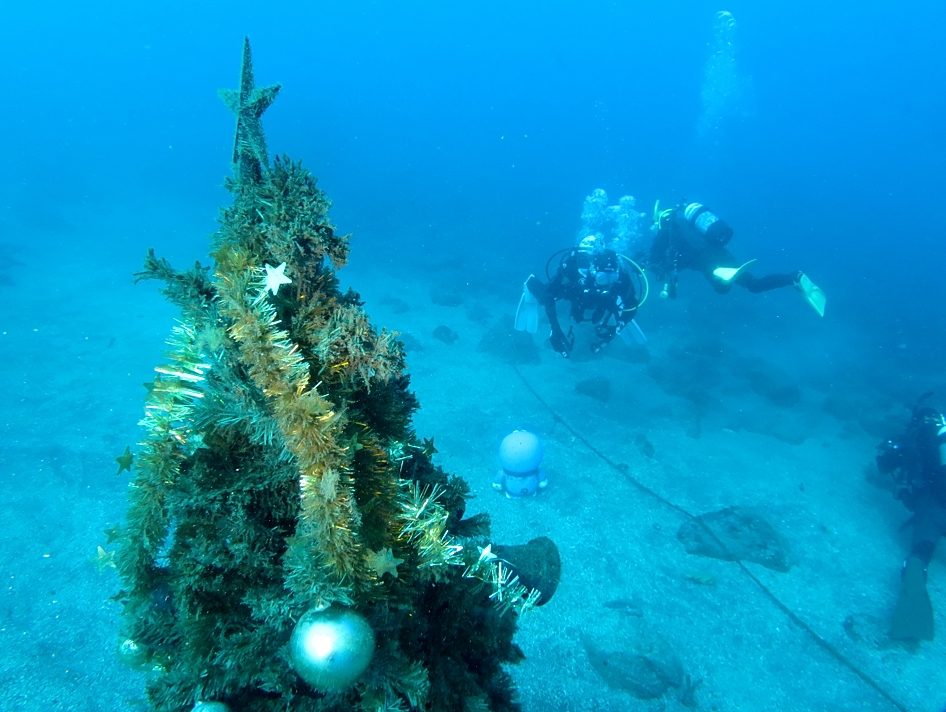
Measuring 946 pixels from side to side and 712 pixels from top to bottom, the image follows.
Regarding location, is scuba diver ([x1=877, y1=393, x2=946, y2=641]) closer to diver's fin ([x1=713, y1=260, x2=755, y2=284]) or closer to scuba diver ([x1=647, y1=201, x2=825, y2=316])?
scuba diver ([x1=647, y1=201, x2=825, y2=316])

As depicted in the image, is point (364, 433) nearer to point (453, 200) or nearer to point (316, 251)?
point (316, 251)

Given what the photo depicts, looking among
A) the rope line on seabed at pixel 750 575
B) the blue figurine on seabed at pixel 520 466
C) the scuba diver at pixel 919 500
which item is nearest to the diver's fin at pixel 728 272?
the scuba diver at pixel 919 500

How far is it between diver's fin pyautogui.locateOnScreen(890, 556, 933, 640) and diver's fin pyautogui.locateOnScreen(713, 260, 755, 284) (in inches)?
324

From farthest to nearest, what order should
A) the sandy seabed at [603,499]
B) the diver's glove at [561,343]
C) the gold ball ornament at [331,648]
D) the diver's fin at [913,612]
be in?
1. the diver's glove at [561,343]
2. the diver's fin at [913,612]
3. the sandy seabed at [603,499]
4. the gold ball ornament at [331,648]

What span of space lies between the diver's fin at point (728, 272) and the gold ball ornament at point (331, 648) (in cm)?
1500

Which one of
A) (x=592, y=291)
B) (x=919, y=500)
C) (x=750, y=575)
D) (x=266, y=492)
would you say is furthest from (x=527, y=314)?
(x=266, y=492)

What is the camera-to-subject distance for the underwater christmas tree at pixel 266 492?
5.30 feet

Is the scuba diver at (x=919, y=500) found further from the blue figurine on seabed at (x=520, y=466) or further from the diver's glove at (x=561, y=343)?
the diver's glove at (x=561, y=343)

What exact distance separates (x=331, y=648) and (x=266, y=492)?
2.34 ft

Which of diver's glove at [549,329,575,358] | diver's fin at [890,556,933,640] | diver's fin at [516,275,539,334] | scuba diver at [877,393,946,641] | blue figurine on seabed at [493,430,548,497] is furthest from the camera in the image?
diver's fin at [516,275,539,334]

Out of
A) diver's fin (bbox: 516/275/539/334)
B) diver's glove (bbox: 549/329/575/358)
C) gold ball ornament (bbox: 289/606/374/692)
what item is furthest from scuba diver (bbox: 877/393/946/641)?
gold ball ornament (bbox: 289/606/374/692)

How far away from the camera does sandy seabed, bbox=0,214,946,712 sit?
6805mm

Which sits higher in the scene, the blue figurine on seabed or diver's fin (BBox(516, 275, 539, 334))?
diver's fin (BBox(516, 275, 539, 334))

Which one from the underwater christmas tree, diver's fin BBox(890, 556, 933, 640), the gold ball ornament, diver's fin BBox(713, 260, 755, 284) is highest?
diver's fin BBox(713, 260, 755, 284)
